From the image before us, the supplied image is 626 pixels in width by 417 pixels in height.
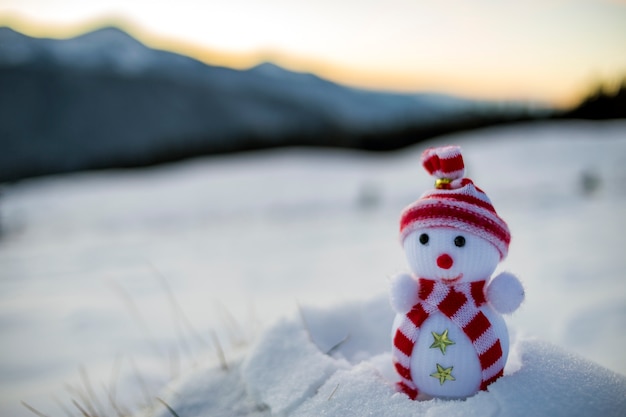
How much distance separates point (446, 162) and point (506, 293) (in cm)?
41

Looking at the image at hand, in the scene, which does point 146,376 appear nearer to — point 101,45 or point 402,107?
point 402,107

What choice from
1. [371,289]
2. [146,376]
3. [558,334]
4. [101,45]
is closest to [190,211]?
[371,289]

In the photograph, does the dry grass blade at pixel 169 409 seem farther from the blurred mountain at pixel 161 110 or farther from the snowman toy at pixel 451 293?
the blurred mountain at pixel 161 110

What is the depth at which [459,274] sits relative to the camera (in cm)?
139

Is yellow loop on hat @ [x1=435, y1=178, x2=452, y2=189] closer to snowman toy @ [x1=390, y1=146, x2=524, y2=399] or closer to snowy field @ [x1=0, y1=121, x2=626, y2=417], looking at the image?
snowman toy @ [x1=390, y1=146, x2=524, y2=399]

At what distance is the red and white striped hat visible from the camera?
136cm

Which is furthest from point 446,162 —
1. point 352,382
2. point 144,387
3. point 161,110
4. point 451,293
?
point 161,110

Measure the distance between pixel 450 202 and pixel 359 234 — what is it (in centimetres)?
435

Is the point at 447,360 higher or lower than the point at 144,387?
higher

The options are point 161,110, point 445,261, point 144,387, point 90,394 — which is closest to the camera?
point 445,261

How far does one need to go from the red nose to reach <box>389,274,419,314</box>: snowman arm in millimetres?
123

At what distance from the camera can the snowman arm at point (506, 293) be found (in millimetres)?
1392

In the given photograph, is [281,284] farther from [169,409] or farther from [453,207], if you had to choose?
[453,207]

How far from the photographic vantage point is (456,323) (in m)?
1.38
